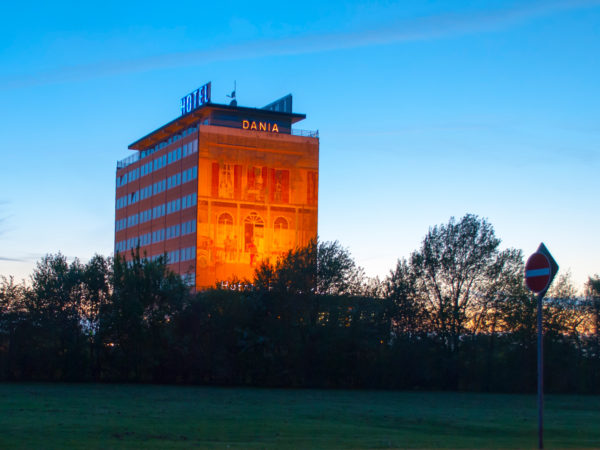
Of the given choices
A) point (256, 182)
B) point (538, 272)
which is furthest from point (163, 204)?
point (538, 272)

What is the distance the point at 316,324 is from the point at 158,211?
76477mm

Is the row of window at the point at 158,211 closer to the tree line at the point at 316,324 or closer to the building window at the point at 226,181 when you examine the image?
the building window at the point at 226,181

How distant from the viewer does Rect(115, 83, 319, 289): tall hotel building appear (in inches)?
5123

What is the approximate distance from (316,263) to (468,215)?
62.4 ft

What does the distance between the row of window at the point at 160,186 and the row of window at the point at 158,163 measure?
2892mm

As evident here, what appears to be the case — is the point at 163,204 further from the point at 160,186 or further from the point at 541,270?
the point at 541,270

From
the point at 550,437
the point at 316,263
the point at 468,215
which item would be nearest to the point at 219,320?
the point at 316,263

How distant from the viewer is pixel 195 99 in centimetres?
13725

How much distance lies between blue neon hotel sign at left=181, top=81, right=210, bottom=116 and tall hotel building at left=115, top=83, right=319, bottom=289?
182 millimetres

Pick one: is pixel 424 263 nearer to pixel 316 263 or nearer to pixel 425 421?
pixel 316 263

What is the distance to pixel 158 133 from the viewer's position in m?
145

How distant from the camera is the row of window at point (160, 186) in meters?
132

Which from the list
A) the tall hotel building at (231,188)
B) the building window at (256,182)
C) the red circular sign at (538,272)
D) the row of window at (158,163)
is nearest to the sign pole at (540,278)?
the red circular sign at (538,272)

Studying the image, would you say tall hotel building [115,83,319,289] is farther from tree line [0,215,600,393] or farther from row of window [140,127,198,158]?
tree line [0,215,600,393]
